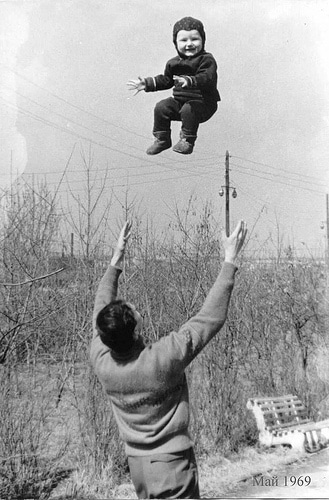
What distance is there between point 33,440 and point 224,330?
1793mm

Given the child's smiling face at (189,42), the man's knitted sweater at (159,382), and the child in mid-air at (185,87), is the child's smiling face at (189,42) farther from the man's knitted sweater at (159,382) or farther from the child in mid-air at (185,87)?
the man's knitted sweater at (159,382)

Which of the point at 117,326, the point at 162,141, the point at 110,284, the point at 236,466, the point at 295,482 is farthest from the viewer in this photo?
the point at 236,466

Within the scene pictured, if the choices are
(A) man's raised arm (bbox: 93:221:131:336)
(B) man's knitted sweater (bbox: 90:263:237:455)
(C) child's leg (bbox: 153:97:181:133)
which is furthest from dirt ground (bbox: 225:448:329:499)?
(C) child's leg (bbox: 153:97:181:133)

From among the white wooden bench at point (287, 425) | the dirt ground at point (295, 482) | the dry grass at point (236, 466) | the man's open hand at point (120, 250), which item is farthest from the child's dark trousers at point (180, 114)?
the white wooden bench at point (287, 425)

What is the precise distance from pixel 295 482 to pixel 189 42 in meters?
2.79

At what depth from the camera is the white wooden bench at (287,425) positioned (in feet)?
15.1

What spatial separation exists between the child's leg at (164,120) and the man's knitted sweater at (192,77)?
2.3 inches

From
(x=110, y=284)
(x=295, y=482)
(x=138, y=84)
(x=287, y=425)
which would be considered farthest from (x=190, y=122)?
(x=287, y=425)

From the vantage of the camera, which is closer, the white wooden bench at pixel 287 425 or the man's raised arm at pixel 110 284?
the man's raised arm at pixel 110 284

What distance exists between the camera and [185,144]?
3.05 meters

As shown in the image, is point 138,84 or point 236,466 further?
point 236,466

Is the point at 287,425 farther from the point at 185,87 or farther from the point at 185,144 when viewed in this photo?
the point at 185,87

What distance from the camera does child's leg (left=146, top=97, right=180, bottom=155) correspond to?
3.04 metres

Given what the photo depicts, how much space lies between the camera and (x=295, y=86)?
3.99 meters
